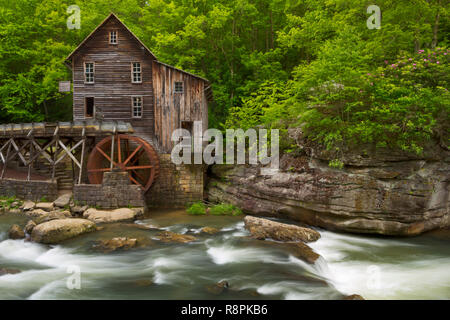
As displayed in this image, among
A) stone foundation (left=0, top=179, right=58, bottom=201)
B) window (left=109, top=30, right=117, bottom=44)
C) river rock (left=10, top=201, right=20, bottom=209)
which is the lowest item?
river rock (left=10, top=201, right=20, bottom=209)

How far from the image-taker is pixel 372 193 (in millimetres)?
8789

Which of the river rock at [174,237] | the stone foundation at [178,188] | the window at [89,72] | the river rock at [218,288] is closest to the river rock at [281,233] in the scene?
the river rock at [174,237]

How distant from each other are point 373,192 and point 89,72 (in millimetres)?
14165

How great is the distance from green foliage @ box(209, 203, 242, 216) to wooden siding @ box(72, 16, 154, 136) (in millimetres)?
5476

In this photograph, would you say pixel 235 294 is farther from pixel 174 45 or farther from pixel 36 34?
pixel 36 34

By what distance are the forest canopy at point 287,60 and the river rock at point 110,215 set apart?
666cm

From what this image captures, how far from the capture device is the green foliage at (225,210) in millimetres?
12156

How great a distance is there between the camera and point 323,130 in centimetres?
982

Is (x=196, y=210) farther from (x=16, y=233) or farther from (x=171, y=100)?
(x=16, y=233)

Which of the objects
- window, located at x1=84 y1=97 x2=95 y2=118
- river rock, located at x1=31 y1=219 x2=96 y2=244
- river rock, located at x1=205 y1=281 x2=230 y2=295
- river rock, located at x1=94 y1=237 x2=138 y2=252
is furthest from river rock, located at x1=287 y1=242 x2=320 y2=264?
window, located at x1=84 y1=97 x2=95 y2=118

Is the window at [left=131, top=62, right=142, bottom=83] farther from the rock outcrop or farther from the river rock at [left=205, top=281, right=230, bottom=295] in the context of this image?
the river rock at [left=205, top=281, right=230, bottom=295]

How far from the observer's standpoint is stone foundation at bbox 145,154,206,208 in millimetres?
14148

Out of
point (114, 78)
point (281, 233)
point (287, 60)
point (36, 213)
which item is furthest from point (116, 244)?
point (287, 60)
